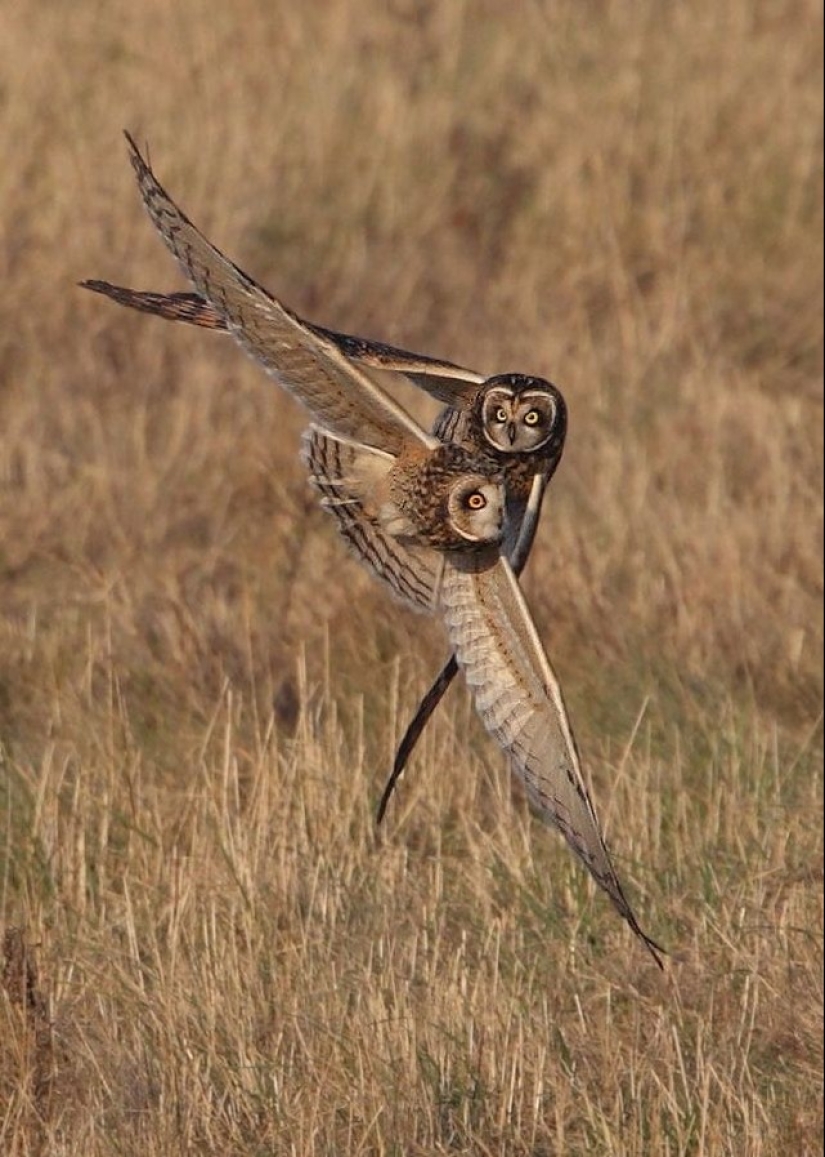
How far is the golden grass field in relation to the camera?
4633 millimetres

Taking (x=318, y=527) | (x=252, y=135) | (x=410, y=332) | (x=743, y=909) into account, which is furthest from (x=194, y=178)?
(x=743, y=909)

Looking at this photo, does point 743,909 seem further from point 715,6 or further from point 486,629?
point 715,6

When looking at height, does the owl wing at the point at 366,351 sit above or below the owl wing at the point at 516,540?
above

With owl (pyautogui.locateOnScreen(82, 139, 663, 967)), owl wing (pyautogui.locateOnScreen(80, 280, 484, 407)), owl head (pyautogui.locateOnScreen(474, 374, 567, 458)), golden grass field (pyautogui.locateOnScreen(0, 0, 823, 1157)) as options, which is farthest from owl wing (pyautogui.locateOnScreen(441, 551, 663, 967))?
golden grass field (pyautogui.locateOnScreen(0, 0, 823, 1157))

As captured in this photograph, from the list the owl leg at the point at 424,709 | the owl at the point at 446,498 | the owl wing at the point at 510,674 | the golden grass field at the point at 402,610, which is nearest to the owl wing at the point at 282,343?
the owl at the point at 446,498

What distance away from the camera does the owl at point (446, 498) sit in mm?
3908

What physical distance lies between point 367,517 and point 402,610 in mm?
2315

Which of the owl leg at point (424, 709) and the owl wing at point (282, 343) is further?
the owl leg at point (424, 709)

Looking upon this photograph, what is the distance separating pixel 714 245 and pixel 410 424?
568cm

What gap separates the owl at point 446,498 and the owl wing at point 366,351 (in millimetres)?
11

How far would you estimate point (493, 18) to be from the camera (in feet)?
34.6

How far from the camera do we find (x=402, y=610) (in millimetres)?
6492

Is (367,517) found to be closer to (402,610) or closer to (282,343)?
(282,343)

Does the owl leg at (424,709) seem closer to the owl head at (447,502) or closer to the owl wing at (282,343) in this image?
the owl head at (447,502)
